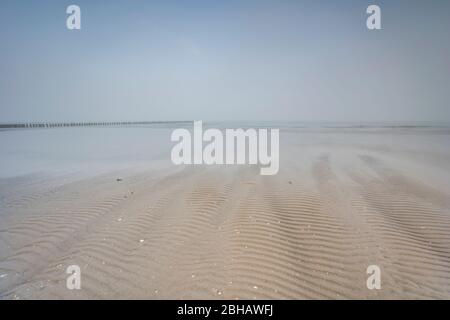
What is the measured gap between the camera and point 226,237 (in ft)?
15.3

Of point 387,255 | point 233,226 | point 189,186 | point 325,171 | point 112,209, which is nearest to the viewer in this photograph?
point 387,255

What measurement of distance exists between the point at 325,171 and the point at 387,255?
216 inches

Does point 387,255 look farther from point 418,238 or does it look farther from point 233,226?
point 233,226

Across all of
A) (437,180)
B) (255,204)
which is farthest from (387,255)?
(437,180)

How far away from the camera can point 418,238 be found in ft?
15.2

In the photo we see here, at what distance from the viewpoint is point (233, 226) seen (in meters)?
5.10

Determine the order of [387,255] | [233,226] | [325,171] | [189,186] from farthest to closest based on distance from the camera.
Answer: [325,171], [189,186], [233,226], [387,255]

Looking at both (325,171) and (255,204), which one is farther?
(325,171)

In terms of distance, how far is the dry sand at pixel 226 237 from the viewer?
347cm

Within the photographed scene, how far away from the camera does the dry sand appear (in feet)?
11.4
